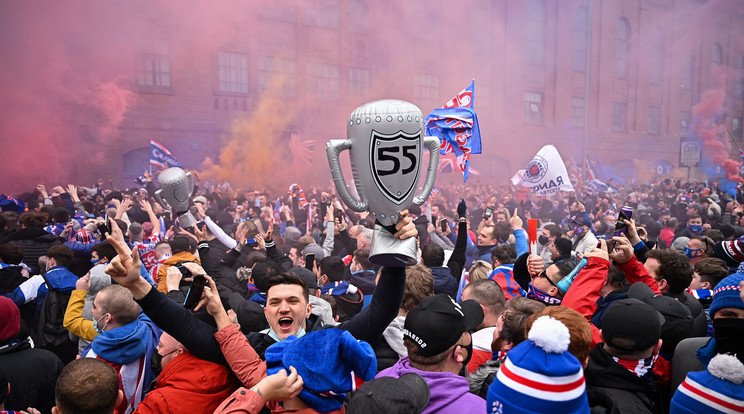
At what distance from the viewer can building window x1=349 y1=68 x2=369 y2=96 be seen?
25.3 meters

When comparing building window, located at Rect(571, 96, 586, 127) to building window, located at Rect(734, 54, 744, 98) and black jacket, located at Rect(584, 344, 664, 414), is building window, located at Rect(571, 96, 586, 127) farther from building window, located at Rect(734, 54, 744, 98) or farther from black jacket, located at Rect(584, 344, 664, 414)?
black jacket, located at Rect(584, 344, 664, 414)

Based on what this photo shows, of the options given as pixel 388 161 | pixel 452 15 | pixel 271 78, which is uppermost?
pixel 452 15

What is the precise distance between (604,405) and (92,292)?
378cm

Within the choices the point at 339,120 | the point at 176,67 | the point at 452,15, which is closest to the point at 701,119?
the point at 452,15

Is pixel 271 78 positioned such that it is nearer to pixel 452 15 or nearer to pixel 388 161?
pixel 452 15

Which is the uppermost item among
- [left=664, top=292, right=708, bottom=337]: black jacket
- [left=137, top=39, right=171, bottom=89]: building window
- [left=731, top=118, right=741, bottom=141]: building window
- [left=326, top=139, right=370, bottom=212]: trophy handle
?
[left=137, top=39, right=171, bottom=89]: building window

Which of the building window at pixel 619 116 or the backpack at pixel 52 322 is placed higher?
the building window at pixel 619 116

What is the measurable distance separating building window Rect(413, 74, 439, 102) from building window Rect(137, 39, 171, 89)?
1229 cm

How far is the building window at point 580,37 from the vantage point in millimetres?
31578

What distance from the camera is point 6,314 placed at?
9.84 feet

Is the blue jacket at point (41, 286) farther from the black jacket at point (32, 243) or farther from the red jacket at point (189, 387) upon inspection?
the red jacket at point (189, 387)

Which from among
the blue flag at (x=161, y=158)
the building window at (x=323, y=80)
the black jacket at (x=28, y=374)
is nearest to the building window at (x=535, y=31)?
the building window at (x=323, y=80)

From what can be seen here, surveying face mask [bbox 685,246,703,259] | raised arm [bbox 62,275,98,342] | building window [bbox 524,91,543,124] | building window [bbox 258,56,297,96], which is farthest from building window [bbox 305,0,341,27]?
raised arm [bbox 62,275,98,342]

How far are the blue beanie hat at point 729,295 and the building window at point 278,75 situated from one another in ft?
71.8
